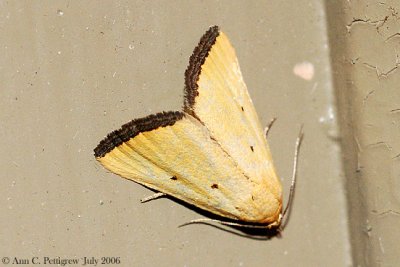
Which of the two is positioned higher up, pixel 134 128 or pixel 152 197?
pixel 134 128

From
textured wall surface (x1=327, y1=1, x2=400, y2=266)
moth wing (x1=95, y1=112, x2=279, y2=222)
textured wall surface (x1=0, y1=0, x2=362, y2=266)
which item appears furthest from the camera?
textured wall surface (x1=327, y1=1, x2=400, y2=266)

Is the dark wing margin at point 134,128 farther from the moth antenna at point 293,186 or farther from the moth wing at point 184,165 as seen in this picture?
the moth antenna at point 293,186

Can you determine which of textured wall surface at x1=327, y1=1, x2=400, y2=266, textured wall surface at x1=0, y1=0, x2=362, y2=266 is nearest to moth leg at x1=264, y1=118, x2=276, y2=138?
textured wall surface at x1=0, y1=0, x2=362, y2=266

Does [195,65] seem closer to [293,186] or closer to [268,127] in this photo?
[268,127]

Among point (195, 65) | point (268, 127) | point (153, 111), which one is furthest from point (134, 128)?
point (268, 127)

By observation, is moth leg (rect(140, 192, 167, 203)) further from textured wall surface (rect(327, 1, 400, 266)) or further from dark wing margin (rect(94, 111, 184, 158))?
textured wall surface (rect(327, 1, 400, 266))

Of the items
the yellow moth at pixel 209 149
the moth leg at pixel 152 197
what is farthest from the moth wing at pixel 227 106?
the moth leg at pixel 152 197
